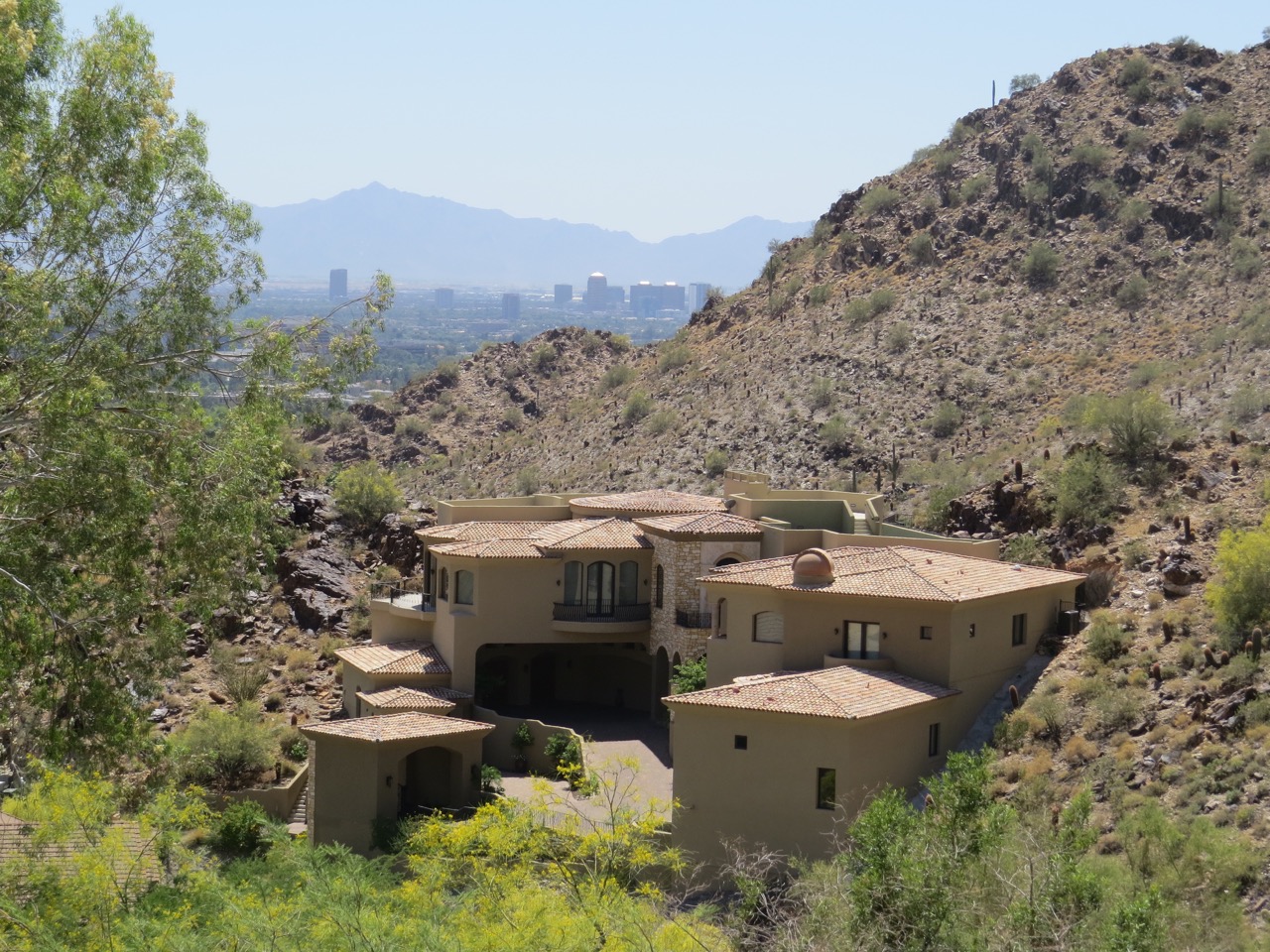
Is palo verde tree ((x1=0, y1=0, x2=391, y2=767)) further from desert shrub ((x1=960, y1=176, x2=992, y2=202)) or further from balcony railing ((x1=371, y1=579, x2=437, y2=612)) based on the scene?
desert shrub ((x1=960, y1=176, x2=992, y2=202))

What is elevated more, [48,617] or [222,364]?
[222,364]

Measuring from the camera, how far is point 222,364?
2603 centimetres

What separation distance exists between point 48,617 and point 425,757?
61.9ft

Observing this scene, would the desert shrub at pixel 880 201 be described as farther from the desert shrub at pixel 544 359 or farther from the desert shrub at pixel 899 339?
the desert shrub at pixel 544 359

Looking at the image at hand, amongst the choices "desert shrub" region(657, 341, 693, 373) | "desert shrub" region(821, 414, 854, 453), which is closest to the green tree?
"desert shrub" region(821, 414, 854, 453)

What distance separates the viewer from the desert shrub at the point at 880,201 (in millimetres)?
87062

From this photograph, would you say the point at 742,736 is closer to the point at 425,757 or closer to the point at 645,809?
the point at 645,809

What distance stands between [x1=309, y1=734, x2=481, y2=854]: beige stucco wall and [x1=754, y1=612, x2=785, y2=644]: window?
835 centimetres

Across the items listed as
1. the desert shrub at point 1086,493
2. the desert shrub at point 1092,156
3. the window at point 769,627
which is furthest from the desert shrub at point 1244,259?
the window at point 769,627

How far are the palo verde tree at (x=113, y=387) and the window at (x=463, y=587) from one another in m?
18.9

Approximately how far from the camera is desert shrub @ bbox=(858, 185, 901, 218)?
8706cm

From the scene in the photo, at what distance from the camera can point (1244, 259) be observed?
2692 inches

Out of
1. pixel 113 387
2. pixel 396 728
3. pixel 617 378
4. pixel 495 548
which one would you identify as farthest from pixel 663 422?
pixel 113 387

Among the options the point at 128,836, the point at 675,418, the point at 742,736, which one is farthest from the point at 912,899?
the point at 675,418
